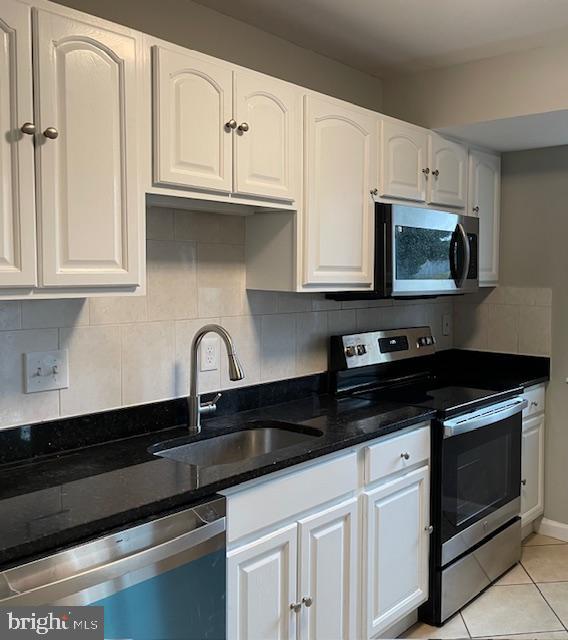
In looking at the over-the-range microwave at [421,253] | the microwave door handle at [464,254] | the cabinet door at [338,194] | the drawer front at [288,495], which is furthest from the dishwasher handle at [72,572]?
the microwave door handle at [464,254]

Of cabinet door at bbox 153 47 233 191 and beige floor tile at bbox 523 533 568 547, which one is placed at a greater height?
cabinet door at bbox 153 47 233 191

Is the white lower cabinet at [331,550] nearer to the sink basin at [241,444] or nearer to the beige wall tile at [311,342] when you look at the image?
the sink basin at [241,444]

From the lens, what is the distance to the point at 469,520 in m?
2.79

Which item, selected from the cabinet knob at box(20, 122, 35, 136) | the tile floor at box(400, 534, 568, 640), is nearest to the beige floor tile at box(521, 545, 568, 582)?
the tile floor at box(400, 534, 568, 640)

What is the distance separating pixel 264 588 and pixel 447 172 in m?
2.06

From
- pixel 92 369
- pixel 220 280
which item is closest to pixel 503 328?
pixel 220 280

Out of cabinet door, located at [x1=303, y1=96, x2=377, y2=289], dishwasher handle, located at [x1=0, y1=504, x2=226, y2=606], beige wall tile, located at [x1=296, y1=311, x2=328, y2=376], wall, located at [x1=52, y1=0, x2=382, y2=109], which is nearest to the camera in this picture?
dishwasher handle, located at [x1=0, y1=504, x2=226, y2=606]

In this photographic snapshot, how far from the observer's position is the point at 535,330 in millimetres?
3545

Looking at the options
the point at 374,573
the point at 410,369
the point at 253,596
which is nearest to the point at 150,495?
the point at 253,596

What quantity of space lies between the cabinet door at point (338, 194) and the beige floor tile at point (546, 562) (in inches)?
63.7

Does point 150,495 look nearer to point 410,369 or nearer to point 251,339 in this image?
point 251,339

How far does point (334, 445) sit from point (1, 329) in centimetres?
105

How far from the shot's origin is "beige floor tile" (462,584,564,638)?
8.72 ft

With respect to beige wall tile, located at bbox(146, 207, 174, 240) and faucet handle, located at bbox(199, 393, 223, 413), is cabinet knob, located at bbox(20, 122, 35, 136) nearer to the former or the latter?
beige wall tile, located at bbox(146, 207, 174, 240)
